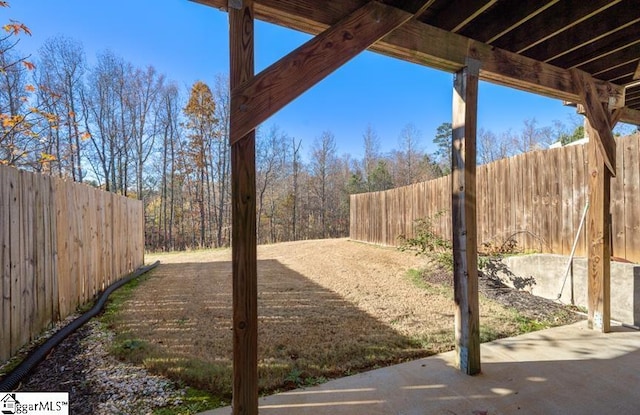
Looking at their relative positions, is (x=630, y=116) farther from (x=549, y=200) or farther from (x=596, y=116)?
(x=596, y=116)

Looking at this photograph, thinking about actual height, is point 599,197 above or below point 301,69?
below

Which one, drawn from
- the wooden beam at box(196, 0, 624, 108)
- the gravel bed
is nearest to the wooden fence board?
the wooden beam at box(196, 0, 624, 108)

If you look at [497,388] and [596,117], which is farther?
[596,117]

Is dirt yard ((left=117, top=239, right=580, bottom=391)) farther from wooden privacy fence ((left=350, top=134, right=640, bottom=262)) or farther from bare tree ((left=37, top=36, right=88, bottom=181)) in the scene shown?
bare tree ((left=37, top=36, right=88, bottom=181))

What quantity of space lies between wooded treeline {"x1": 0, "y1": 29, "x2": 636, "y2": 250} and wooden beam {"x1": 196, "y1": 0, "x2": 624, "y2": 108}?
34.6 ft

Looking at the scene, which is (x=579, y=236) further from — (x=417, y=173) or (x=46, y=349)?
(x=417, y=173)

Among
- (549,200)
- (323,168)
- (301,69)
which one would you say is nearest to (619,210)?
(549,200)

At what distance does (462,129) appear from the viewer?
2264mm

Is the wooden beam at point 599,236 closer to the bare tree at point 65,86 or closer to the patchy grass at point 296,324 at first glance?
the patchy grass at point 296,324

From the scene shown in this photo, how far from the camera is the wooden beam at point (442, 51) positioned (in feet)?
5.74

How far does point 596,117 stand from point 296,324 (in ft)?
11.9

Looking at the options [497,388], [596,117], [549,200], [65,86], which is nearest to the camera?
[497,388]

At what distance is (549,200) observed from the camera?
4.58 m

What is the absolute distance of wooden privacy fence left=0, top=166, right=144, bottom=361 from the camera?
7.89 ft
